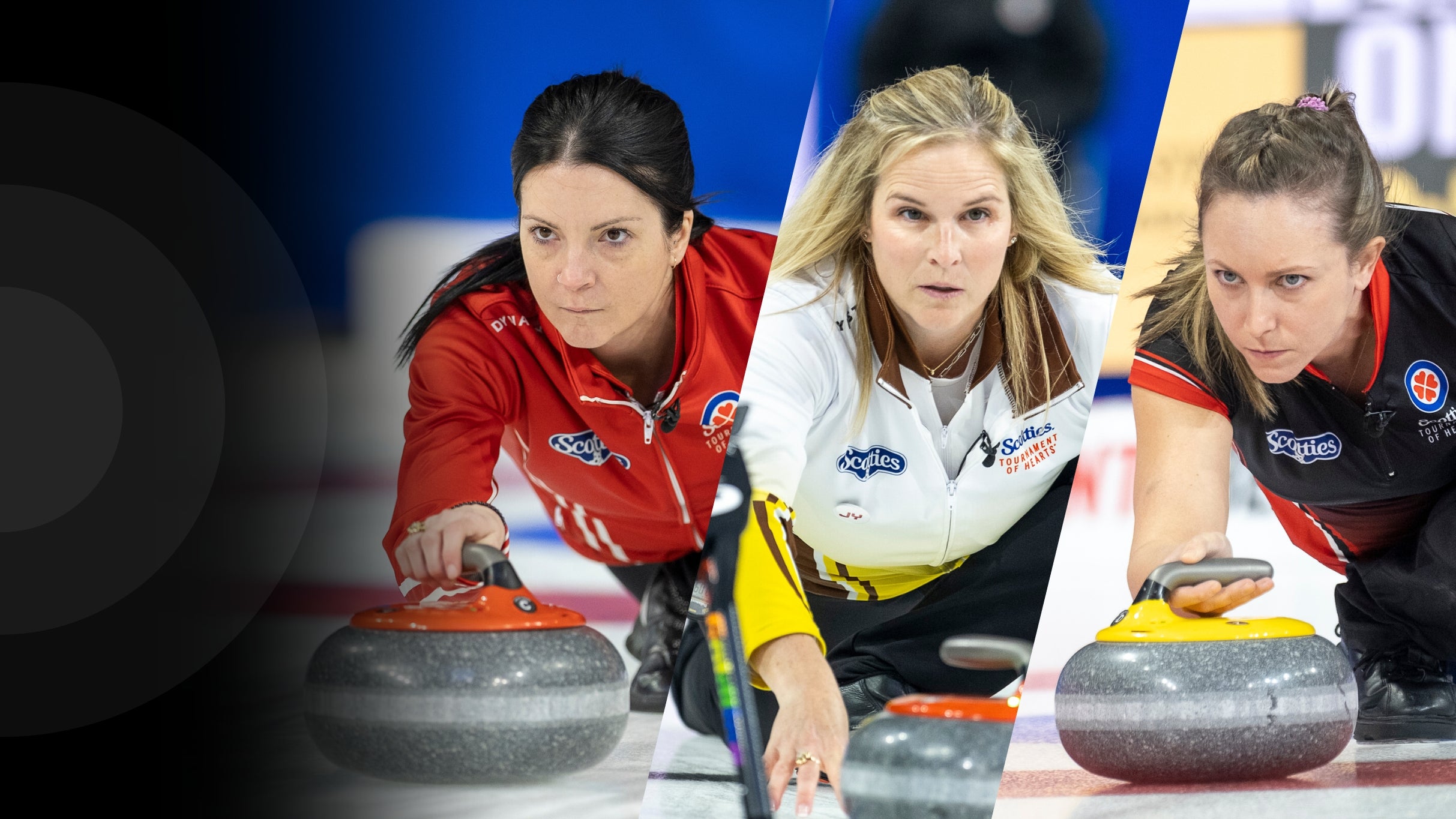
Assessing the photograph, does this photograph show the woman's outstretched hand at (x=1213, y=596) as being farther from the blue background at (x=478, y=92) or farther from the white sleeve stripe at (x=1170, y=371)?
the blue background at (x=478, y=92)

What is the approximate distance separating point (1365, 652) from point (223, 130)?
1903 millimetres

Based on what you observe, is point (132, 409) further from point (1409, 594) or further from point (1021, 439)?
point (1409, 594)

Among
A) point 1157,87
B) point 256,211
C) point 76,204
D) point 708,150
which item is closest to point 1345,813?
point 1157,87

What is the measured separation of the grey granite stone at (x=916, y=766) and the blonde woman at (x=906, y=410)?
0.32 feet

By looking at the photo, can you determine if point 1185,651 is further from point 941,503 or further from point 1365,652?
point 1365,652

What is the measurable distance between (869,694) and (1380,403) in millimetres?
878

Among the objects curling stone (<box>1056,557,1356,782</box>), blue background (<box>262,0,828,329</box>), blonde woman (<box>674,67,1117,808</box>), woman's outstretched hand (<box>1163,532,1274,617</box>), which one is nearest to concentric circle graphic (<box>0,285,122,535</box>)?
blue background (<box>262,0,828,329</box>)

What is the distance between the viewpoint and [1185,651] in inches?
58.7

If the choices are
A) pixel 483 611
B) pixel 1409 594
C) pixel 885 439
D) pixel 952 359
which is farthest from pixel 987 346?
pixel 1409 594

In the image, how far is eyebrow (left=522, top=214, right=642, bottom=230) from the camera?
1456 mm

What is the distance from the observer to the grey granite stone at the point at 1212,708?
1478 millimetres

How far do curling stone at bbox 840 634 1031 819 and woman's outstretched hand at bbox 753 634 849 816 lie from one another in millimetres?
51

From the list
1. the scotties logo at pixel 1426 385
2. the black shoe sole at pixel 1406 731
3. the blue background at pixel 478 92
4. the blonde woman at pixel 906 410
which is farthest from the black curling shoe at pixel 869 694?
the scotties logo at pixel 1426 385

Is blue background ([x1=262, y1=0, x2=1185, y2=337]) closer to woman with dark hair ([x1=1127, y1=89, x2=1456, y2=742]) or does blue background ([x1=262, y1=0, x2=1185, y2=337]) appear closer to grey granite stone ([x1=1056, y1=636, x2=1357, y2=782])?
woman with dark hair ([x1=1127, y1=89, x2=1456, y2=742])
